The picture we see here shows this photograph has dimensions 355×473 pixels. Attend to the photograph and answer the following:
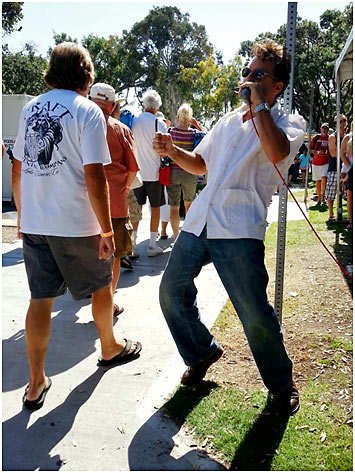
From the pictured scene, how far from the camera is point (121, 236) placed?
164 inches

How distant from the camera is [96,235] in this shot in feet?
9.44

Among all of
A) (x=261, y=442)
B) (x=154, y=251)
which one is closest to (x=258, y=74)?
(x=261, y=442)

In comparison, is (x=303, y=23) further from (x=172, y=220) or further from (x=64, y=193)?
(x=64, y=193)

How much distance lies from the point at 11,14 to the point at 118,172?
2070 cm

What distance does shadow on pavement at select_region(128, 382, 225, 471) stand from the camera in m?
2.31

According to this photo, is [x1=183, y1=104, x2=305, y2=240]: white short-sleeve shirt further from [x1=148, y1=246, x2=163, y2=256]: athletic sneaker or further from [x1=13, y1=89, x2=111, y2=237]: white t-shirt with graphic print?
[x1=148, y1=246, x2=163, y2=256]: athletic sneaker

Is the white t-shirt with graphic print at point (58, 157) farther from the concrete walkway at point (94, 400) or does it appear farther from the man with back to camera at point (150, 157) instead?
the man with back to camera at point (150, 157)

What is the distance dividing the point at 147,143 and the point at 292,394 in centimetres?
434

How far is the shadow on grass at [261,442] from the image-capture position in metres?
2.30

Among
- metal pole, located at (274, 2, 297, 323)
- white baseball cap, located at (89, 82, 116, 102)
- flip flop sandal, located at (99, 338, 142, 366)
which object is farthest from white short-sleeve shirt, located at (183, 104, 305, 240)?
white baseball cap, located at (89, 82, 116, 102)

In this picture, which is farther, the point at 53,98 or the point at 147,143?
the point at 147,143

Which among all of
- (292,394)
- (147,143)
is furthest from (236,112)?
(147,143)

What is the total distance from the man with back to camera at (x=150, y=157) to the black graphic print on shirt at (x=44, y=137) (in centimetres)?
345

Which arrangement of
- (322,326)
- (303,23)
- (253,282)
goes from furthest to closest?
1. (303,23)
2. (322,326)
3. (253,282)
